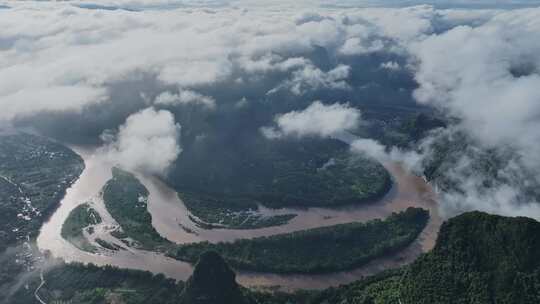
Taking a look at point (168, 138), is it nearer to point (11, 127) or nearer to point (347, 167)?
point (347, 167)

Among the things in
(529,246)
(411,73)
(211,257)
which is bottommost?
(411,73)

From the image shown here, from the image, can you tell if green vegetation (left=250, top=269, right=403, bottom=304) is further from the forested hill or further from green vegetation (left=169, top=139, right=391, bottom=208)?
green vegetation (left=169, top=139, right=391, bottom=208)

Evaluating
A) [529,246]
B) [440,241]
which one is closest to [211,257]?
[440,241]

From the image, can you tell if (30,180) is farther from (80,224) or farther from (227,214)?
(227,214)

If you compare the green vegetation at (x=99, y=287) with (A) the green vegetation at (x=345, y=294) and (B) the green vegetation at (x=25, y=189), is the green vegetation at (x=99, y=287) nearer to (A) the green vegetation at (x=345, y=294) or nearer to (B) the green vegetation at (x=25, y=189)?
(B) the green vegetation at (x=25, y=189)

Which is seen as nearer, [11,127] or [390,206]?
[390,206]

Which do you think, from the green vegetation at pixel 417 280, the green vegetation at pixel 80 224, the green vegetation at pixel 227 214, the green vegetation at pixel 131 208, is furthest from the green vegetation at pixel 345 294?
the green vegetation at pixel 80 224

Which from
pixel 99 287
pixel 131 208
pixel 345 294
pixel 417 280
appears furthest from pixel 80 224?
pixel 417 280
